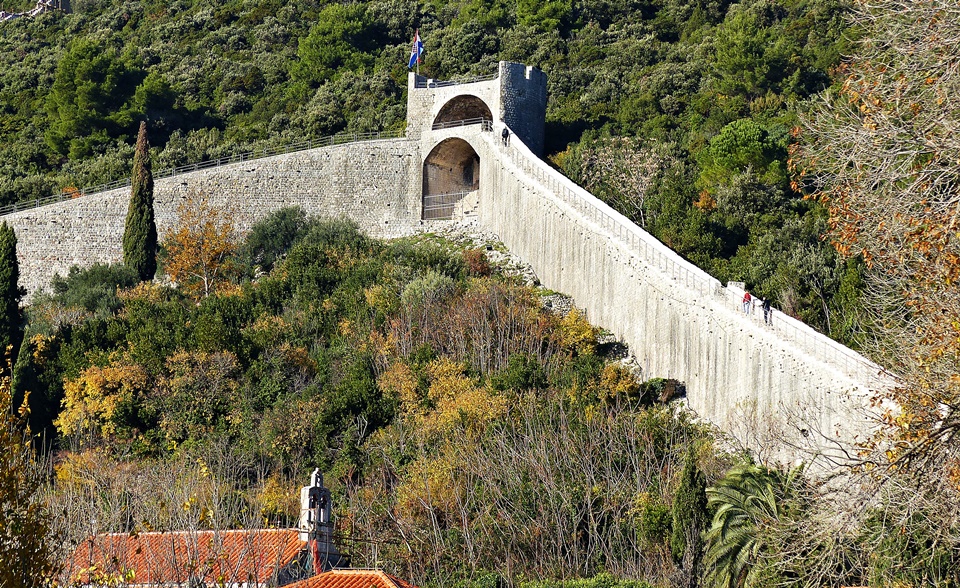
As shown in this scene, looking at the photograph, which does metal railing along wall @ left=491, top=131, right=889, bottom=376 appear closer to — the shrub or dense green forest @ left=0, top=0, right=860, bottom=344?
dense green forest @ left=0, top=0, right=860, bottom=344

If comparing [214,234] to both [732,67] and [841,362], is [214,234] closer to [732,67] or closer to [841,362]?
[732,67]

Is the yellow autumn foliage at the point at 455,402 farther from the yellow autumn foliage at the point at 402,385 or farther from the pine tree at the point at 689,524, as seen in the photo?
the pine tree at the point at 689,524

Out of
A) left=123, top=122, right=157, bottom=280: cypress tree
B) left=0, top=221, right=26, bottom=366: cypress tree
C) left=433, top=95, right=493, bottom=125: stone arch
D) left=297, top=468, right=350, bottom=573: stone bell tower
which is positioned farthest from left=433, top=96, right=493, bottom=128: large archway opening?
left=297, top=468, right=350, bottom=573: stone bell tower

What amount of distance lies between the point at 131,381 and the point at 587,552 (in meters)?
16.7

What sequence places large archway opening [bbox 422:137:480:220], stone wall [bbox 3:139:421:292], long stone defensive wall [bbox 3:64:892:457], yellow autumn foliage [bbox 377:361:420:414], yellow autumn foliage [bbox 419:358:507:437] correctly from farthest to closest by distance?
stone wall [bbox 3:139:421:292] → large archway opening [bbox 422:137:480:220] → yellow autumn foliage [bbox 377:361:420:414] → yellow autumn foliage [bbox 419:358:507:437] → long stone defensive wall [bbox 3:64:892:457]

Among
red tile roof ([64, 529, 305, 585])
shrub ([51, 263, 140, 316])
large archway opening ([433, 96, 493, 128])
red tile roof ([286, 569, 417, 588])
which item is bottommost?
red tile roof ([286, 569, 417, 588])

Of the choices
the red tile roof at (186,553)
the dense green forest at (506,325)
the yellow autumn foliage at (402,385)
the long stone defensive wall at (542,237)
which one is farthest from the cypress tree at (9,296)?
the red tile roof at (186,553)

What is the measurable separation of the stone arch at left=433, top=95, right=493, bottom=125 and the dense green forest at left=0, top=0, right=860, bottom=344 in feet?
9.82

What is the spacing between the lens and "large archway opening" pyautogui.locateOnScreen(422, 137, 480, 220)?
166ft

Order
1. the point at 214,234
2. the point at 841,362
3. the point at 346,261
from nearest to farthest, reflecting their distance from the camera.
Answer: the point at 841,362 < the point at 346,261 < the point at 214,234

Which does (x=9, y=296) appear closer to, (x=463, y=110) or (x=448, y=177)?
(x=448, y=177)

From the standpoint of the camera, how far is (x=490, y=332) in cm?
3888

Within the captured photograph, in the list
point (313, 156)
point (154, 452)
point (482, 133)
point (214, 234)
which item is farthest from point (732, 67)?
point (154, 452)

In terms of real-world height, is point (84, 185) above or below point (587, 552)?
above
